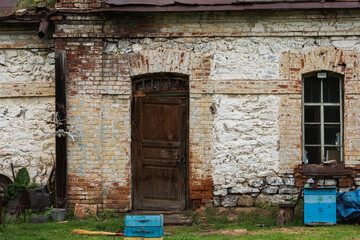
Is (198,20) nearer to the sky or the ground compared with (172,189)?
nearer to the sky

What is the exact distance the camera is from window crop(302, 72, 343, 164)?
8.81 meters

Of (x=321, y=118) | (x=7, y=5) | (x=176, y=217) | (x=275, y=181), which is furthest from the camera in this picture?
(x=7, y=5)

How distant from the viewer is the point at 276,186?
8.65 meters

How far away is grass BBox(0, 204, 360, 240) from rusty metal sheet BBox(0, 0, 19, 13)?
4.64 meters

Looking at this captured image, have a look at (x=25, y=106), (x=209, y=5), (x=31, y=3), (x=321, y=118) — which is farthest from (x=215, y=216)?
(x=31, y=3)

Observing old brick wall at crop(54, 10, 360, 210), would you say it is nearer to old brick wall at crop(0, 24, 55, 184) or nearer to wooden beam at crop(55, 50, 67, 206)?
wooden beam at crop(55, 50, 67, 206)

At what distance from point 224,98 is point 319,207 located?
2.66 m

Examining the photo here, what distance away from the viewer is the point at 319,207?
7742 mm

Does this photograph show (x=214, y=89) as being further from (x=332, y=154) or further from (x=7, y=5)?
(x=7, y=5)

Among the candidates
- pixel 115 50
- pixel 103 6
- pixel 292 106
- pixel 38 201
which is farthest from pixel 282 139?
pixel 38 201

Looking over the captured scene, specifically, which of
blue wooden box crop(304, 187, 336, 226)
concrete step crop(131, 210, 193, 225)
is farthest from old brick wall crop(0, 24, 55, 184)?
blue wooden box crop(304, 187, 336, 226)

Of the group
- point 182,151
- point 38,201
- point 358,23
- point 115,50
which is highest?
point 358,23

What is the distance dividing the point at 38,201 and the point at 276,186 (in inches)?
181

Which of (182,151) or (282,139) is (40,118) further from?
(282,139)
